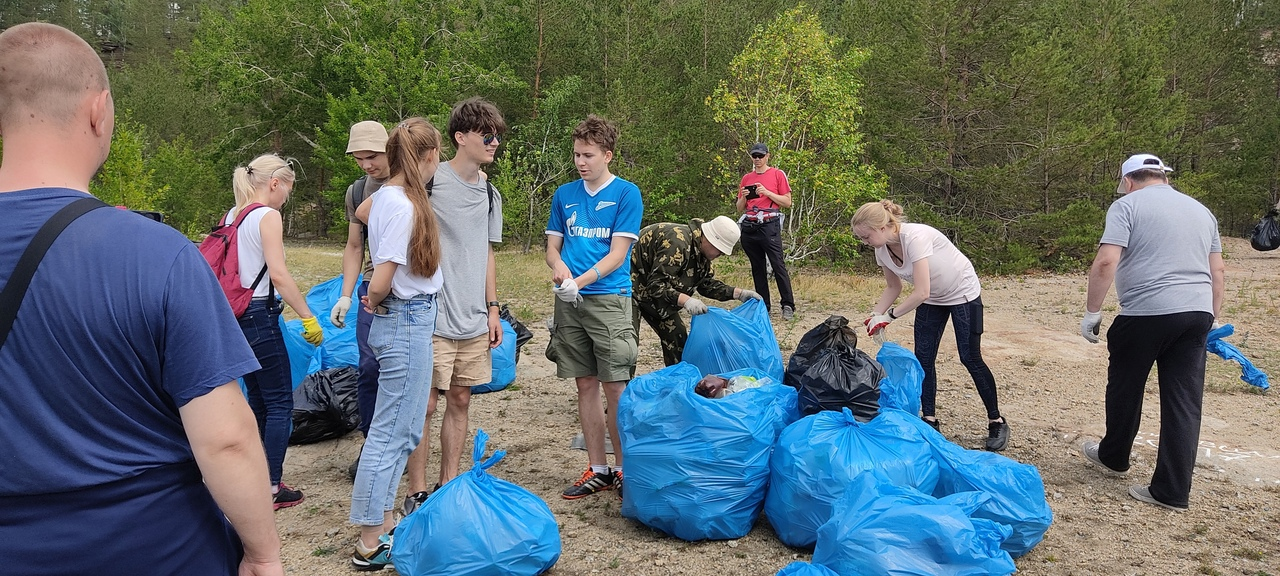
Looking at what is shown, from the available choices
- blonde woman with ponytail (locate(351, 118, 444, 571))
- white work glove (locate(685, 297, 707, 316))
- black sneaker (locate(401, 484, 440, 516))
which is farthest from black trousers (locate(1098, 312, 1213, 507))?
black sneaker (locate(401, 484, 440, 516))

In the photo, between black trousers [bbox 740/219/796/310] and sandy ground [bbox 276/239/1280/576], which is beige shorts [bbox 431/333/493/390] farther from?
black trousers [bbox 740/219/796/310]

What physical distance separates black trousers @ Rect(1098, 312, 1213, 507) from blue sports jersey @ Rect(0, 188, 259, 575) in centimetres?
365

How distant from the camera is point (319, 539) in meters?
3.23

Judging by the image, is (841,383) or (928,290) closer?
(841,383)

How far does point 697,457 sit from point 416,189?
1382 millimetres

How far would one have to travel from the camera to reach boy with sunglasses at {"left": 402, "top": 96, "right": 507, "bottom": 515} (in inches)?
123

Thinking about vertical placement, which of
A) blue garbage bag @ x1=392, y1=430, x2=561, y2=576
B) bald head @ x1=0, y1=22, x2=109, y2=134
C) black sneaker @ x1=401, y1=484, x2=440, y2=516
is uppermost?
bald head @ x1=0, y1=22, x2=109, y2=134

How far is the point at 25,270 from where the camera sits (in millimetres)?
1113

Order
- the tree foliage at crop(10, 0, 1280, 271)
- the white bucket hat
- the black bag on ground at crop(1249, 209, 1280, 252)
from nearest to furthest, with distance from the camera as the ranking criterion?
the white bucket hat
the black bag on ground at crop(1249, 209, 1280, 252)
the tree foliage at crop(10, 0, 1280, 271)

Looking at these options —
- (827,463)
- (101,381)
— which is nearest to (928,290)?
(827,463)

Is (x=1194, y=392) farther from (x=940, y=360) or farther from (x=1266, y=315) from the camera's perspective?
(x=1266, y=315)

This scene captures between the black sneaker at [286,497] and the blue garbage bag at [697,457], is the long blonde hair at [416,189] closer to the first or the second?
the blue garbage bag at [697,457]

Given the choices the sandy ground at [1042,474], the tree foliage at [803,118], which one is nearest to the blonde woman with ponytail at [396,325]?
the sandy ground at [1042,474]

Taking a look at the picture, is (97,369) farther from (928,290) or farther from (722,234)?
(928,290)
